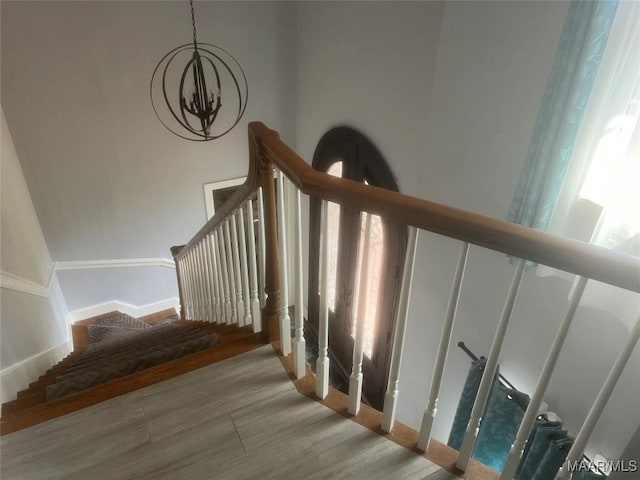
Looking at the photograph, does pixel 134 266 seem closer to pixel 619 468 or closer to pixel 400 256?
pixel 400 256

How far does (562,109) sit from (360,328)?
1342 millimetres

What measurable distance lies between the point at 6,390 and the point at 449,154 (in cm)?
284

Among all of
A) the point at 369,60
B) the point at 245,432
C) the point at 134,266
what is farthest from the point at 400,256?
the point at 134,266

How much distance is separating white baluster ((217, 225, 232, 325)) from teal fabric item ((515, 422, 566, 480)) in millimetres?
1741

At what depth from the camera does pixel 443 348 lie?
1.18 m

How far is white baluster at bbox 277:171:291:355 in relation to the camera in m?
1.45

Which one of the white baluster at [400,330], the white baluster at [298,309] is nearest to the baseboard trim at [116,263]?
the white baluster at [298,309]

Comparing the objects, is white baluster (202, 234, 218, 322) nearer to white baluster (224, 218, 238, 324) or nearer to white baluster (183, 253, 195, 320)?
white baluster (224, 218, 238, 324)

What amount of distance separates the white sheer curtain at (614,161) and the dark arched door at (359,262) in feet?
4.69

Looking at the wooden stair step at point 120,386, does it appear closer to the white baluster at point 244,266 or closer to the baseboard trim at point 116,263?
the white baluster at point 244,266

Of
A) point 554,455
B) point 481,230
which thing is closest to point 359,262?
point 554,455

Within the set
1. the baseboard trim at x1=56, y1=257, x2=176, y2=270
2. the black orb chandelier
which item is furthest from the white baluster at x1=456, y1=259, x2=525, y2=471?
the baseboard trim at x1=56, y1=257, x2=176, y2=270

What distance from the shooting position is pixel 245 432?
4.84 ft

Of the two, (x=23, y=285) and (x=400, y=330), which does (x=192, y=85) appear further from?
(x=400, y=330)
